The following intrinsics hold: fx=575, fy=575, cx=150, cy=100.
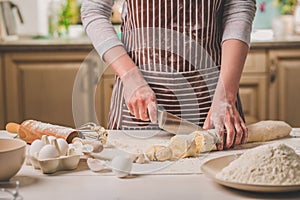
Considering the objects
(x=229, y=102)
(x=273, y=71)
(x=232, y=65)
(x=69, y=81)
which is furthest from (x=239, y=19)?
(x=69, y=81)

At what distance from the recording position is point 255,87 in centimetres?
295

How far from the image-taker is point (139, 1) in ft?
5.29

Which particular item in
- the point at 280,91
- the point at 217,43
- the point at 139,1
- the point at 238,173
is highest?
the point at 139,1

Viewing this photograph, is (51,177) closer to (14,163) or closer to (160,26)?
(14,163)

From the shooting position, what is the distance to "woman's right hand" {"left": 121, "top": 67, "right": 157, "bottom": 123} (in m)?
1.33

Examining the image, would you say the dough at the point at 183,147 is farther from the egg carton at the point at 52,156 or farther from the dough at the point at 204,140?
the egg carton at the point at 52,156

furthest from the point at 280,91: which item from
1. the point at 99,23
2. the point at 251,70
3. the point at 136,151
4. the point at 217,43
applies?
the point at 136,151

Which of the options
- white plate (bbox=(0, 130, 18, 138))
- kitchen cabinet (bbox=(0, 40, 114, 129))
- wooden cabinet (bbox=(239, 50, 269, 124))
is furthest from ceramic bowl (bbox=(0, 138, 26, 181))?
wooden cabinet (bbox=(239, 50, 269, 124))

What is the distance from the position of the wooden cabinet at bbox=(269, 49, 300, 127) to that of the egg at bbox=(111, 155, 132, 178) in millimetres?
1968

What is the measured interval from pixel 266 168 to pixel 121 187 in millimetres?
252

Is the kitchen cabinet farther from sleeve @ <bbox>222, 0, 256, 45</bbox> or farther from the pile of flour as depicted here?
the pile of flour

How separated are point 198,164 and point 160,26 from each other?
56 cm

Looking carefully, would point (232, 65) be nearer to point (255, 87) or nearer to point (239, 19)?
point (239, 19)

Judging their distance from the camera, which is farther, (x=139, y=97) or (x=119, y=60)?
(x=119, y=60)
